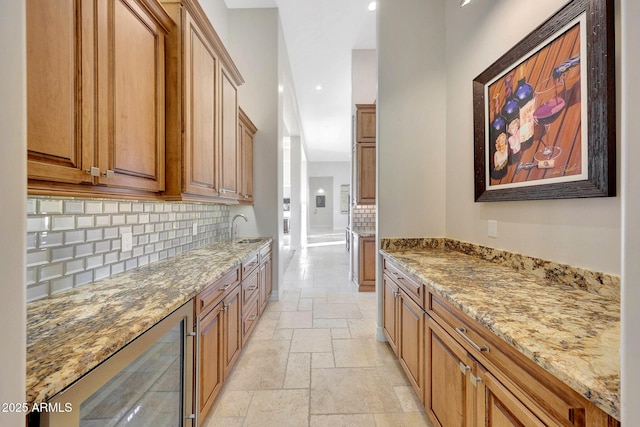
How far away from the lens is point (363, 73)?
4.62 m

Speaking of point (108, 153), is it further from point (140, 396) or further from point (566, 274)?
point (566, 274)

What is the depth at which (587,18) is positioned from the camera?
119 centimetres

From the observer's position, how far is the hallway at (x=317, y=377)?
5.50 ft

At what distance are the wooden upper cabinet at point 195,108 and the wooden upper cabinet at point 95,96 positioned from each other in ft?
0.24

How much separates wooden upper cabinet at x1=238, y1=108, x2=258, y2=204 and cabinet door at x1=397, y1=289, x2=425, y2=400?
2022 millimetres

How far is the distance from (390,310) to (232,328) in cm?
129

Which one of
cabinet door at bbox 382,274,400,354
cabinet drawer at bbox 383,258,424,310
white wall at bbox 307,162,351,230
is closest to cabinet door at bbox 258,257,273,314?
cabinet door at bbox 382,274,400,354

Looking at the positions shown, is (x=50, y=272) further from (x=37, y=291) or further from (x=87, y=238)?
(x=87, y=238)

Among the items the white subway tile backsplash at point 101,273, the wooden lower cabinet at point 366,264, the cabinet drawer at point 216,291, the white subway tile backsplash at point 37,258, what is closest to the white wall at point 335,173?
the wooden lower cabinet at point 366,264

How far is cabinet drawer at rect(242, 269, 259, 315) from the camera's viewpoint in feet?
7.62

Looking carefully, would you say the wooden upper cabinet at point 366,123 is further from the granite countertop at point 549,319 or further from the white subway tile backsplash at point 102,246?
the white subway tile backsplash at point 102,246

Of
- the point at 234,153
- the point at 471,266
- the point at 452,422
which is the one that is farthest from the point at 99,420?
the point at 234,153

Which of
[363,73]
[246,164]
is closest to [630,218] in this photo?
[246,164]

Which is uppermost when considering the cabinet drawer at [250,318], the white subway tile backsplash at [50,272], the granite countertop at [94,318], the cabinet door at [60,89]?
the cabinet door at [60,89]
